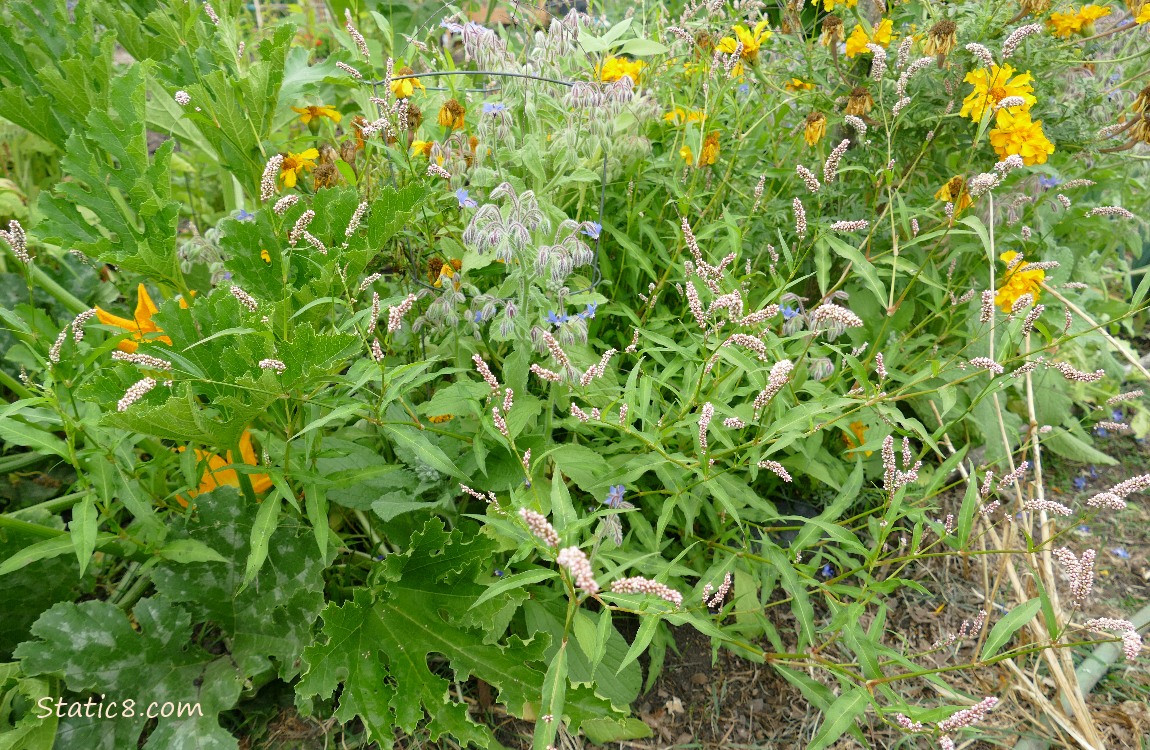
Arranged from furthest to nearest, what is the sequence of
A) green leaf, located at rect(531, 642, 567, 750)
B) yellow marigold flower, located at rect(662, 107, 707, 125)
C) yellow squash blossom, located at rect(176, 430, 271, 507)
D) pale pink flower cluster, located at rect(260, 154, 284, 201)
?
yellow marigold flower, located at rect(662, 107, 707, 125), yellow squash blossom, located at rect(176, 430, 271, 507), pale pink flower cluster, located at rect(260, 154, 284, 201), green leaf, located at rect(531, 642, 567, 750)

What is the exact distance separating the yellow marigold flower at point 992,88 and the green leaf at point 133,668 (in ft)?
6.94

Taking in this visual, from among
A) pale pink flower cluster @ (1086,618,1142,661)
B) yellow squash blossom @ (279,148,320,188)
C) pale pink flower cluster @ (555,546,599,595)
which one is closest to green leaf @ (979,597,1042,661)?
pale pink flower cluster @ (1086,618,1142,661)

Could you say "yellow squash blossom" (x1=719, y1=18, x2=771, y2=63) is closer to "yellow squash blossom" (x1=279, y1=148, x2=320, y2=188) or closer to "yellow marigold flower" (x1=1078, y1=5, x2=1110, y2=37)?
"yellow marigold flower" (x1=1078, y1=5, x2=1110, y2=37)

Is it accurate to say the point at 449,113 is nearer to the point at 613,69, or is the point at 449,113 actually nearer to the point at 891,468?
the point at 613,69

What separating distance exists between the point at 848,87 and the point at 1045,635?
1504mm

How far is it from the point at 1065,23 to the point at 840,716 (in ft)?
6.10

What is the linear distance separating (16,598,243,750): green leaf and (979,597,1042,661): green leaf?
144 centimetres

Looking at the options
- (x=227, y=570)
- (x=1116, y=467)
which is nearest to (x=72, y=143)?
(x=227, y=570)

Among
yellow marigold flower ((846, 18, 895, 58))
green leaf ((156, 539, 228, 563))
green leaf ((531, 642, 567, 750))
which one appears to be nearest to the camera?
green leaf ((531, 642, 567, 750))

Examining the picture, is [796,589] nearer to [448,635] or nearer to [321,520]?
[448,635]

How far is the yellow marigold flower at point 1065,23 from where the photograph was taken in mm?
2057

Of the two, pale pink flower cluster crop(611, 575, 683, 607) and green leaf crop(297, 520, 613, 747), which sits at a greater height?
pale pink flower cluster crop(611, 575, 683, 607)

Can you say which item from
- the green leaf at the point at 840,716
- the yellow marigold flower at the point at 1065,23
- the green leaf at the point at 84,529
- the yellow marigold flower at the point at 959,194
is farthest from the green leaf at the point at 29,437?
the yellow marigold flower at the point at 1065,23

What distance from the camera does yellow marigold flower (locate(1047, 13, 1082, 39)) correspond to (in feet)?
6.75
